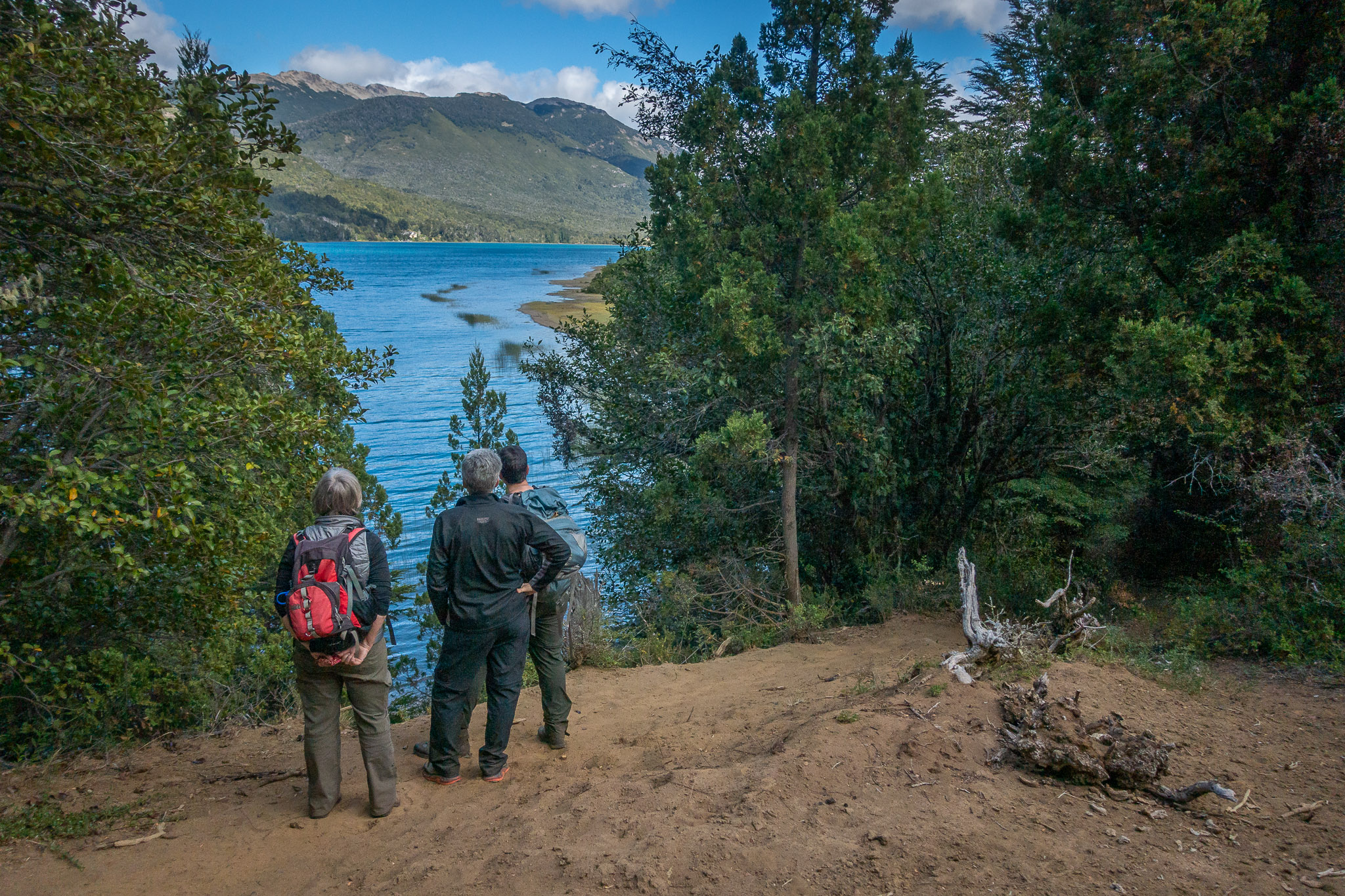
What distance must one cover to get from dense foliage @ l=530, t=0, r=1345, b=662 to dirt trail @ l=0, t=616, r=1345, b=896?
307 cm

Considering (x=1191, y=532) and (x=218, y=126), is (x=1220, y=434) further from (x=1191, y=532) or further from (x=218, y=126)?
(x=218, y=126)

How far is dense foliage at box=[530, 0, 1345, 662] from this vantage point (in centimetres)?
748

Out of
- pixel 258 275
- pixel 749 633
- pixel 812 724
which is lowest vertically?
pixel 749 633

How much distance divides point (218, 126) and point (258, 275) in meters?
1.14

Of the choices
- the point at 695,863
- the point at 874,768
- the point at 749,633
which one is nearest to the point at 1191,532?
the point at 749,633

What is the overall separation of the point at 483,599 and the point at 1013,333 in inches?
325

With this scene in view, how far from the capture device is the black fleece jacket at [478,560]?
4566 millimetres

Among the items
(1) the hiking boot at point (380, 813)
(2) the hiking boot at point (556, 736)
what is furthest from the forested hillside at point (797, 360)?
(2) the hiking boot at point (556, 736)

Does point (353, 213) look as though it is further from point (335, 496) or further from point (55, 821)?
point (335, 496)

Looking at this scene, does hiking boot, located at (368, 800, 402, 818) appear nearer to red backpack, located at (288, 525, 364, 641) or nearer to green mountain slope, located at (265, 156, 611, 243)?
red backpack, located at (288, 525, 364, 641)

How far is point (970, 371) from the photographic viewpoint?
10.9m

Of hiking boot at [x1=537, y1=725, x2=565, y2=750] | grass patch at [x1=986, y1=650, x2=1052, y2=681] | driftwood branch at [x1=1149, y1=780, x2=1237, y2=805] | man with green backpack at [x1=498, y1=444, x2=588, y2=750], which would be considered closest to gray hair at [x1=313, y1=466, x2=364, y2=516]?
man with green backpack at [x1=498, y1=444, x2=588, y2=750]

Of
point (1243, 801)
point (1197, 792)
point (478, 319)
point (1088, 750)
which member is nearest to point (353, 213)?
point (478, 319)

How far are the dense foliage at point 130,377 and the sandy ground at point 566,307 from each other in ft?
99.5
